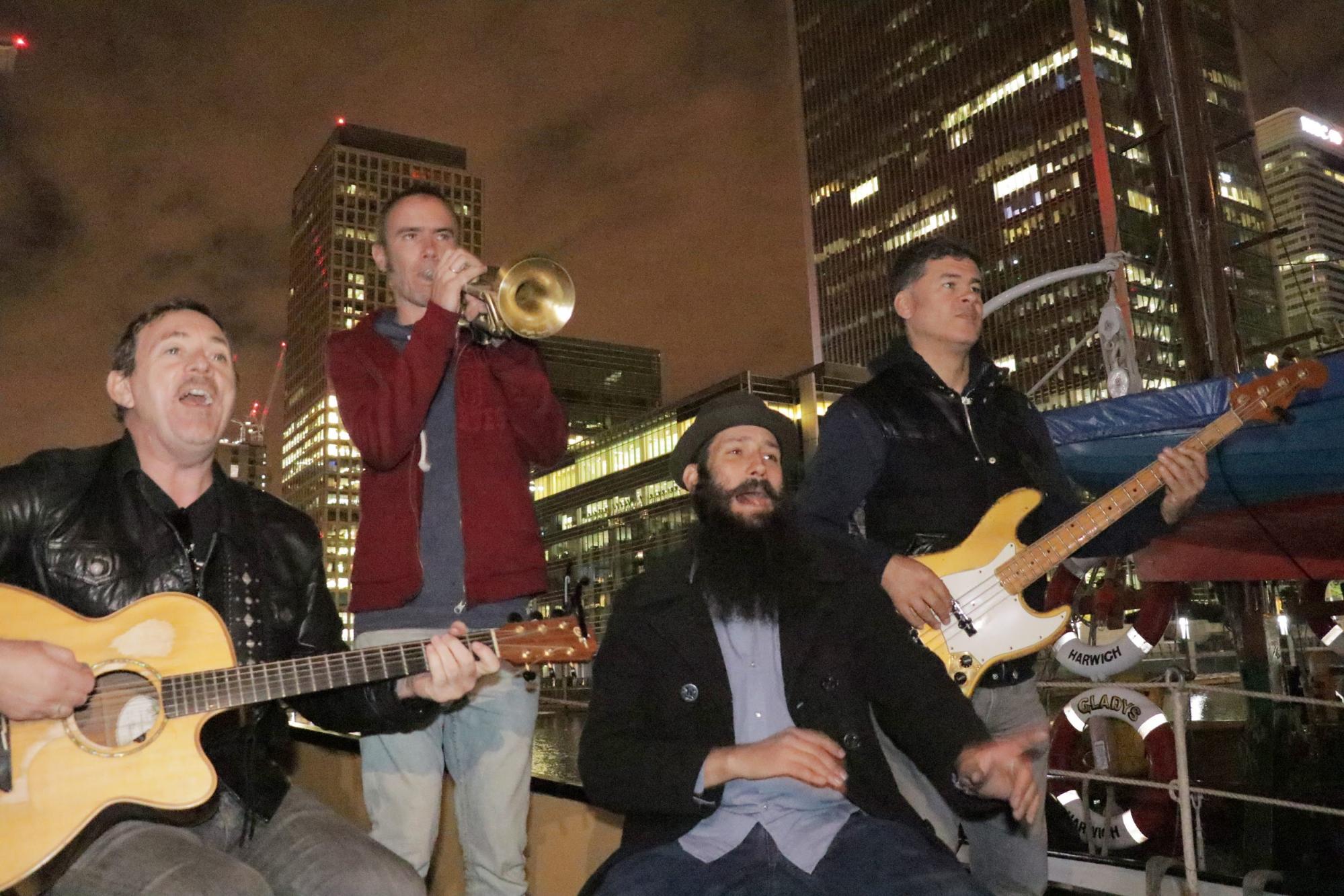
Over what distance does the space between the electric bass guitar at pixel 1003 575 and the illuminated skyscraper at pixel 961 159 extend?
64181 mm

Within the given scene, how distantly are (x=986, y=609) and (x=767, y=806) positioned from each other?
1489mm

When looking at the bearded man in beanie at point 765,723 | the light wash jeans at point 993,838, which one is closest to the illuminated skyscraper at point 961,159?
the light wash jeans at point 993,838

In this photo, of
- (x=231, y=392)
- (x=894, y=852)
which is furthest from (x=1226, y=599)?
(x=231, y=392)

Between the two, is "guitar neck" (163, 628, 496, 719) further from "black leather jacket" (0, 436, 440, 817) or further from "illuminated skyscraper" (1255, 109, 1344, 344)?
"illuminated skyscraper" (1255, 109, 1344, 344)

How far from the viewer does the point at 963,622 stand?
3682mm

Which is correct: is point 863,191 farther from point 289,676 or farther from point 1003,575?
point 289,676

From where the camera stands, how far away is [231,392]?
11.0ft

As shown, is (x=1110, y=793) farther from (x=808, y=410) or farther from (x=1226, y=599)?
(x=808, y=410)

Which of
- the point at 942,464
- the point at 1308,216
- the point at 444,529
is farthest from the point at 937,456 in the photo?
the point at 1308,216

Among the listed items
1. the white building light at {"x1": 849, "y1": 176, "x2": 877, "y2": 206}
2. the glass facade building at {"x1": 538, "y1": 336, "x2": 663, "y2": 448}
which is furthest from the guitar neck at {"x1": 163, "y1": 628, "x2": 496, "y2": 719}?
the white building light at {"x1": 849, "y1": 176, "x2": 877, "y2": 206}

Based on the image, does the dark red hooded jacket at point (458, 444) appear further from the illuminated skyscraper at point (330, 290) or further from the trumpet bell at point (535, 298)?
the illuminated skyscraper at point (330, 290)

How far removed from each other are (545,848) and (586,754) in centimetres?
185

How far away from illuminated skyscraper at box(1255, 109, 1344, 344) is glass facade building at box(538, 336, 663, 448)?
105846 millimetres

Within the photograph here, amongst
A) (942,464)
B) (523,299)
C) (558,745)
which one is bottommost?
(558,745)
